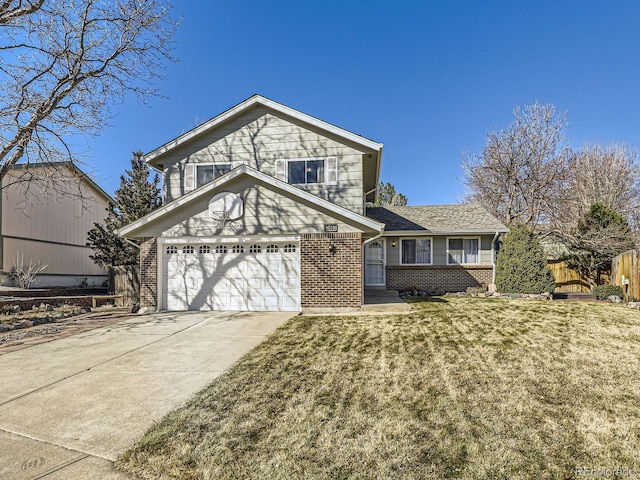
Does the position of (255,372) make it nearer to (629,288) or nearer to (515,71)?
(629,288)

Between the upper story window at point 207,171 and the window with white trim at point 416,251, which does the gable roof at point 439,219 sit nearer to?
the window with white trim at point 416,251

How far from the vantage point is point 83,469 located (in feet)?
9.64

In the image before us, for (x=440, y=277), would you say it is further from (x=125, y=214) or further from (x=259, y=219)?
(x=125, y=214)

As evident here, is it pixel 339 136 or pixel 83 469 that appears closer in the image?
pixel 83 469

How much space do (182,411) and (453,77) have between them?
18625 millimetres

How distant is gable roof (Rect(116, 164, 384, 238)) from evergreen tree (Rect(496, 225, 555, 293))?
7429 mm

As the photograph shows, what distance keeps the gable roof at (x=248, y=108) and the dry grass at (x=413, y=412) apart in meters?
7.55

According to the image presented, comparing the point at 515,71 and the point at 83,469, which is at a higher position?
the point at 515,71

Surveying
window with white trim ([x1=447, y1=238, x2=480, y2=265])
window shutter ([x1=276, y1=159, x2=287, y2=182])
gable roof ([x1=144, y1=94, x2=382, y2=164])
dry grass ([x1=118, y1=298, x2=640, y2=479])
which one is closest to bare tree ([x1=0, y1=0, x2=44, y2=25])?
gable roof ([x1=144, y1=94, x2=382, y2=164])

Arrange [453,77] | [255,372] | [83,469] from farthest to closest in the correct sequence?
[453,77] < [255,372] < [83,469]

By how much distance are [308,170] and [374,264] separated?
19.9 ft

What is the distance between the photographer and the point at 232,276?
10.6 metres

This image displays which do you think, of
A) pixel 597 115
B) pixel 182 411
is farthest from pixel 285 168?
pixel 597 115

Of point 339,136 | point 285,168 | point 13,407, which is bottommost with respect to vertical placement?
point 13,407
